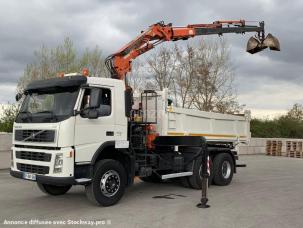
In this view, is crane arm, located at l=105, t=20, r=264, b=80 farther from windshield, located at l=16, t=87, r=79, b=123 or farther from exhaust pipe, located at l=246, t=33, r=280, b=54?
windshield, located at l=16, t=87, r=79, b=123

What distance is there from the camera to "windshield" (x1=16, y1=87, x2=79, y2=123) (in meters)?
8.74

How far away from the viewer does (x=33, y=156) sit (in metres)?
8.92

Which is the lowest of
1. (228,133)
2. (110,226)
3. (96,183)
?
(110,226)

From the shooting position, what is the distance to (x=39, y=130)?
28.8ft

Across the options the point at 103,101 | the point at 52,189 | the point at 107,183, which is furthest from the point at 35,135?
the point at 52,189

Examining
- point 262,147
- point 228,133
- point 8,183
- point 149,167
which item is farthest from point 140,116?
point 262,147

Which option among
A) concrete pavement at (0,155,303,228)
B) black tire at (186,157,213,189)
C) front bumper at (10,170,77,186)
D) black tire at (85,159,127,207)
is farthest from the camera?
black tire at (186,157,213,189)

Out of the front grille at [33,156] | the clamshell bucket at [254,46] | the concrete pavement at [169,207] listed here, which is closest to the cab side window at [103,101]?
the front grille at [33,156]

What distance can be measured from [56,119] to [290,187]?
24.7ft

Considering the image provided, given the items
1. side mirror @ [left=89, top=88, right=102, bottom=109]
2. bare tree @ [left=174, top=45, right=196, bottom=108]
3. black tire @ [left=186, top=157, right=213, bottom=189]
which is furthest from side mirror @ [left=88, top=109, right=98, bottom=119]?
bare tree @ [left=174, top=45, right=196, bottom=108]

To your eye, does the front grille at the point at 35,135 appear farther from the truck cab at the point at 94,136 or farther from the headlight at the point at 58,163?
the headlight at the point at 58,163

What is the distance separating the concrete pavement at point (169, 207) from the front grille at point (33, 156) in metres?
1.07

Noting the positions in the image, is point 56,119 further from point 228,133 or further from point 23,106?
point 228,133

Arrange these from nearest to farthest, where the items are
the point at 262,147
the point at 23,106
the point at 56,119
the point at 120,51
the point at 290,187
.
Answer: the point at 56,119 < the point at 23,106 < the point at 120,51 < the point at 290,187 < the point at 262,147
